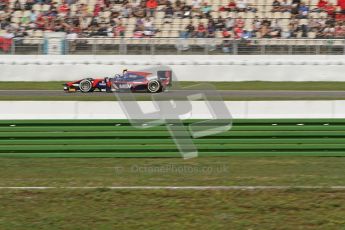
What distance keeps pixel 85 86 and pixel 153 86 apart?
2382mm

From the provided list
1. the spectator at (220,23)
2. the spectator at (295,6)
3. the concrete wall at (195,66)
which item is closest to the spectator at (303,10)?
the spectator at (295,6)

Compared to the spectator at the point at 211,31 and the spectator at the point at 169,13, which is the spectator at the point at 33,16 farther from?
the spectator at the point at 211,31

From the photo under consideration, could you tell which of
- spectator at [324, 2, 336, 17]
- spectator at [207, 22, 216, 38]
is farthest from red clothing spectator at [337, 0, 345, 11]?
spectator at [207, 22, 216, 38]

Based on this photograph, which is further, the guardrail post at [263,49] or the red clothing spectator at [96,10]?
the red clothing spectator at [96,10]

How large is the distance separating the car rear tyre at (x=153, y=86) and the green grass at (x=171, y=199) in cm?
1138

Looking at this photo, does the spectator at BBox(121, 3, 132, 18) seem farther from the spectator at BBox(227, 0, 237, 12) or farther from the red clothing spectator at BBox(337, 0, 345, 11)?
the red clothing spectator at BBox(337, 0, 345, 11)

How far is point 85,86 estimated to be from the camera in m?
21.0

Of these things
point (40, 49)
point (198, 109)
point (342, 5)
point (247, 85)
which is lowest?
point (247, 85)

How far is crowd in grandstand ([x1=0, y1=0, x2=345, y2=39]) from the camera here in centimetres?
2358

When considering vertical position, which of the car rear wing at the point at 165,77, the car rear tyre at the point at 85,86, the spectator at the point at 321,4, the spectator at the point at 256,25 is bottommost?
the car rear tyre at the point at 85,86

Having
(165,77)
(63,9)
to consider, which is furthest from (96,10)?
(165,77)

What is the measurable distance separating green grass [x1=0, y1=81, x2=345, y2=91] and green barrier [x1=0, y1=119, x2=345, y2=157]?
11925 millimetres

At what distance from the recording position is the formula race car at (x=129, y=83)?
20.6 m

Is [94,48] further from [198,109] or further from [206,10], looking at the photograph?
[198,109]
